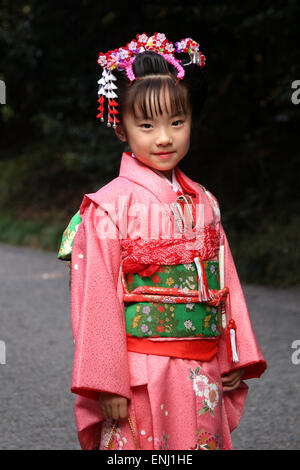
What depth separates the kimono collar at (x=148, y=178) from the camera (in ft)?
6.43

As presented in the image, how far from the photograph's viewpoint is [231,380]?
2.11 meters

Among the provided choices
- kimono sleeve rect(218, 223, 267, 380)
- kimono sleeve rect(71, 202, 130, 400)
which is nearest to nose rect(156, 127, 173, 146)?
kimono sleeve rect(71, 202, 130, 400)

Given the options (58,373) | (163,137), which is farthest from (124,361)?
(58,373)

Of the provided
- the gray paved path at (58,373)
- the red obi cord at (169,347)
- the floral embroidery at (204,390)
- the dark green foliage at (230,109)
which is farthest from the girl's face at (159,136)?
the dark green foliage at (230,109)

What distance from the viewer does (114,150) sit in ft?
28.9

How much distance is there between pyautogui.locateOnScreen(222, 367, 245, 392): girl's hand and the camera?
82.9 inches

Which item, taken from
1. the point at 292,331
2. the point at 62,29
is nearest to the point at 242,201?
the point at 62,29

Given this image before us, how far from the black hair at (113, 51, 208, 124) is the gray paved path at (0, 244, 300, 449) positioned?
1816 mm

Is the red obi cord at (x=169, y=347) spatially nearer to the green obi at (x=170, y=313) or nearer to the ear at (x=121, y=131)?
the green obi at (x=170, y=313)

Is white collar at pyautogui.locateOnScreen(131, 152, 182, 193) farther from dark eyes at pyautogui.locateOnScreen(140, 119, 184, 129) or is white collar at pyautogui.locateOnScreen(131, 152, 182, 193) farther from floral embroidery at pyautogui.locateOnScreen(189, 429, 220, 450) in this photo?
floral embroidery at pyautogui.locateOnScreen(189, 429, 220, 450)

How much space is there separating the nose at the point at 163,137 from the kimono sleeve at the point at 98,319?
268mm

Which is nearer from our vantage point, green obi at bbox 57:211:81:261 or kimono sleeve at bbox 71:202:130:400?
kimono sleeve at bbox 71:202:130:400

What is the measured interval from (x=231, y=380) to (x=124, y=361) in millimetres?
432
